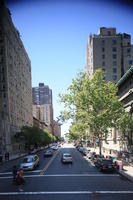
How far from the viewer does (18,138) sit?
6944cm

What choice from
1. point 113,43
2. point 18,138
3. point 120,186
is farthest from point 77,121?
point 113,43

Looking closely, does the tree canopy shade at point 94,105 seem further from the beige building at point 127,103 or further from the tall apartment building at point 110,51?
the tall apartment building at point 110,51

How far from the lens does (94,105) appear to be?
38.1m

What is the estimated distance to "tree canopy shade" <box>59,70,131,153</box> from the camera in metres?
36.6

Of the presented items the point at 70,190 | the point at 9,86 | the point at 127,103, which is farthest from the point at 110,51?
the point at 70,190

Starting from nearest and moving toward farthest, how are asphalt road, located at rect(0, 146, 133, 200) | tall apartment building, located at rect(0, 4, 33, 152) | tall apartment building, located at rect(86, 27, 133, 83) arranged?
asphalt road, located at rect(0, 146, 133, 200) < tall apartment building, located at rect(0, 4, 33, 152) < tall apartment building, located at rect(86, 27, 133, 83)

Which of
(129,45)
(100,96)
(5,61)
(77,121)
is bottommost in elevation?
(77,121)

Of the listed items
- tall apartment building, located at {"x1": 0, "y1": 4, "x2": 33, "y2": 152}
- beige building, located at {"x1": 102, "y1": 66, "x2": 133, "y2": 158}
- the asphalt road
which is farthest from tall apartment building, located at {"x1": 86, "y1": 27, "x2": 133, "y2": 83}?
the asphalt road

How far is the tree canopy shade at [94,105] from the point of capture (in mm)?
36562

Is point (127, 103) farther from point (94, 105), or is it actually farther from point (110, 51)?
point (110, 51)

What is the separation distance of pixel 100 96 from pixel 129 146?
29.3 ft

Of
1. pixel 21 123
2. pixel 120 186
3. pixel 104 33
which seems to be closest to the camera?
pixel 120 186

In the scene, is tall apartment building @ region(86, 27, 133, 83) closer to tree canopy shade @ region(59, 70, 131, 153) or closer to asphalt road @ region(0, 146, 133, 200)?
tree canopy shade @ region(59, 70, 131, 153)

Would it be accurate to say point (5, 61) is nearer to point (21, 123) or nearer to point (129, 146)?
point (21, 123)
